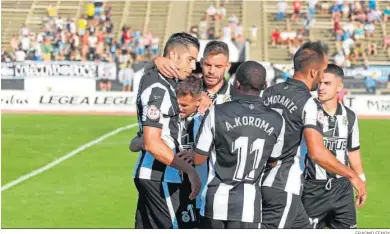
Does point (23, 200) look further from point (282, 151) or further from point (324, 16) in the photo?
point (324, 16)

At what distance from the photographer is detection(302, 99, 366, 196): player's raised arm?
26.7 feet

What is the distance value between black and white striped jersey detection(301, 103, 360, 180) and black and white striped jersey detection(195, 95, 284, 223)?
81.2 inches

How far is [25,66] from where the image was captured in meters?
35.7

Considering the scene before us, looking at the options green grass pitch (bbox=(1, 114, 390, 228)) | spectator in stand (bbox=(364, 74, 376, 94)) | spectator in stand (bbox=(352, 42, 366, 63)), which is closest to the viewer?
green grass pitch (bbox=(1, 114, 390, 228))

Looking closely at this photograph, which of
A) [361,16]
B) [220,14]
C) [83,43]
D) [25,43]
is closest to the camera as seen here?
[25,43]

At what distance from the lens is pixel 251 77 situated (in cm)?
759

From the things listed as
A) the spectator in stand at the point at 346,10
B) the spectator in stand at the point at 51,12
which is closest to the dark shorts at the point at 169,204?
the spectator in stand at the point at 51,12

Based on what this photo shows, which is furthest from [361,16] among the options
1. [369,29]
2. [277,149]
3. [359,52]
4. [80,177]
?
[277,149]

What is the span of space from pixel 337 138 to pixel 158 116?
2614mm

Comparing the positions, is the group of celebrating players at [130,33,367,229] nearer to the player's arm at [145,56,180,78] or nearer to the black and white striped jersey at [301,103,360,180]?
the player's arm at [145,56,180,78]

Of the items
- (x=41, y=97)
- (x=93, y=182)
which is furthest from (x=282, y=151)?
(x=41, y=97)

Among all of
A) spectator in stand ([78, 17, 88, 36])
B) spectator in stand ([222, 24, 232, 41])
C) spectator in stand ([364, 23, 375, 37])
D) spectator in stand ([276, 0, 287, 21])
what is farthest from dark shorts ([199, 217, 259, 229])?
spectator in stand ([276, 0, 287, 21])

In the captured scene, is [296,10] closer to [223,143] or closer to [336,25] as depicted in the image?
[336,25]
